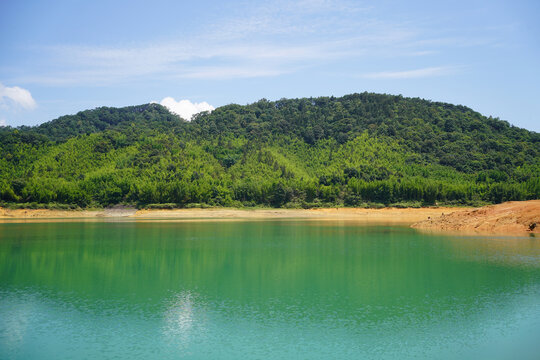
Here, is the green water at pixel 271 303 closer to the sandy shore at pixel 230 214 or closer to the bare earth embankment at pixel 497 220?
the bare earth embankment at pixel 497 220

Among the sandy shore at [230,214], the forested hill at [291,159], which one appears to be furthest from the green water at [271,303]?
the forested hill at [291,159]

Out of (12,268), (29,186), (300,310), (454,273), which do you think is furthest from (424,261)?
(29,186)

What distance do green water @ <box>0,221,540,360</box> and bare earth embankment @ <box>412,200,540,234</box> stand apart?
1409 cm

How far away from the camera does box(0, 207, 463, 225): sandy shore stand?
Result: 82375mm

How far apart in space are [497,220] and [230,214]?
5003cm

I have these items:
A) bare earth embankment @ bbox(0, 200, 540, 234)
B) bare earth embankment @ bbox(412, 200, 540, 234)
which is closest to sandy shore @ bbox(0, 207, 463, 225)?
bare earth embankment @ bbox(0, 200, 540, 234)

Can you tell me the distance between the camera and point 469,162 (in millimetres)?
112438

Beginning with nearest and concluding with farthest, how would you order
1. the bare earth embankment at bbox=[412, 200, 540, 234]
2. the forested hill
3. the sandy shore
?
the bare earth embankment at bbox=[412, 200, 540, 234]
the sandy shore
the forested hill

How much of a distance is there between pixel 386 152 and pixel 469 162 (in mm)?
20296

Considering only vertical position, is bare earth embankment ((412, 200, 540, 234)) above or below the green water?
above

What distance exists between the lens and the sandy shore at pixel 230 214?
3243 inches

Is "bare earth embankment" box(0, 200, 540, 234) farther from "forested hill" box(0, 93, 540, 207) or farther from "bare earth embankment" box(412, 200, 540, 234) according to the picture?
"bare earth embankment" box(412, 200, 540, 234)

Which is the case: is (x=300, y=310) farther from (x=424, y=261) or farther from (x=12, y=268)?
(x=12, y=268)

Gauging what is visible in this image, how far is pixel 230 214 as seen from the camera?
88125mm
